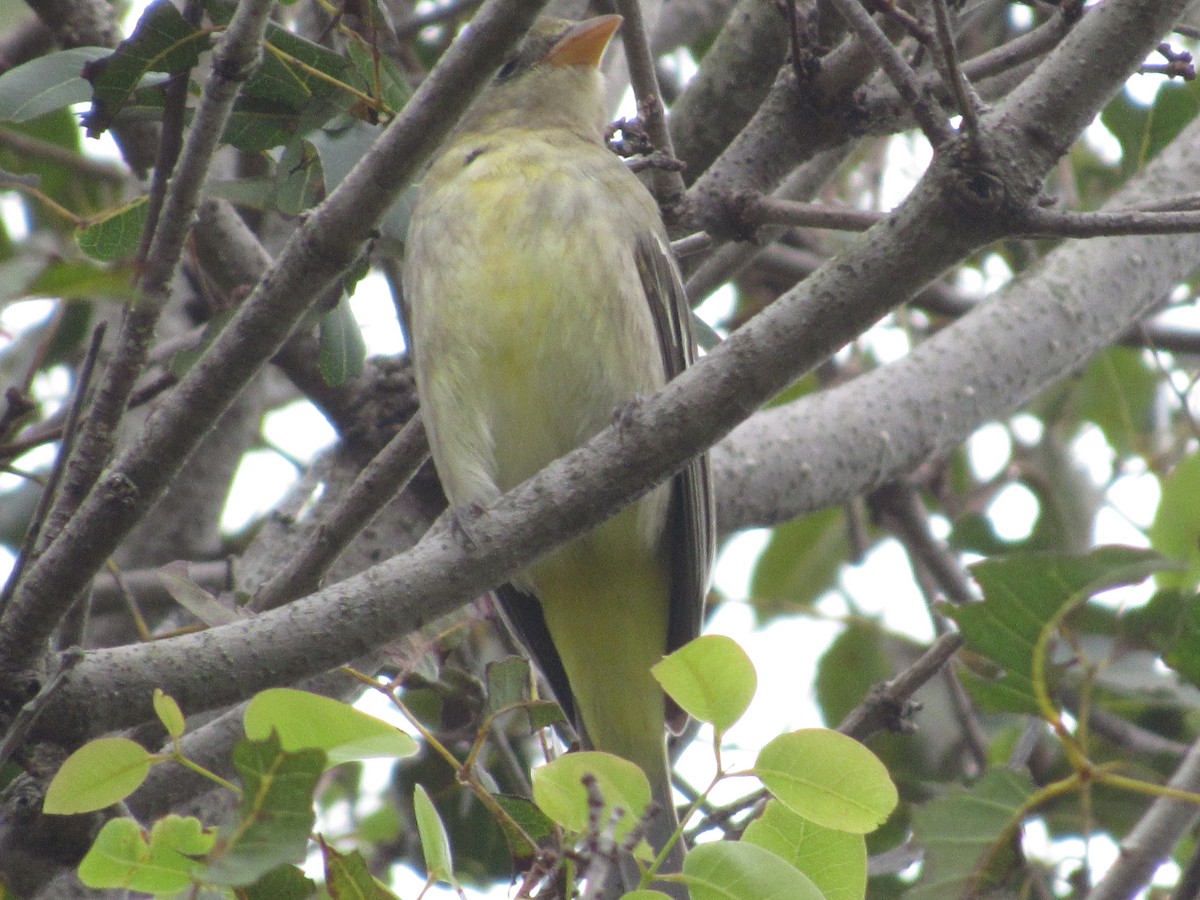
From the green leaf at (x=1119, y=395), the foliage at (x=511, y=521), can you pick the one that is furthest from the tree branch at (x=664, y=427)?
the green leaf at (x=1119, y=395)

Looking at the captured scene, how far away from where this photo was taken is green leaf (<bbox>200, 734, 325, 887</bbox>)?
72.1 inches

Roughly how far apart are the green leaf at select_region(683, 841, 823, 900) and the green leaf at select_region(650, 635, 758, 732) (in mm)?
193

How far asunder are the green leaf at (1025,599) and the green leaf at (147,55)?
1794 millimetres

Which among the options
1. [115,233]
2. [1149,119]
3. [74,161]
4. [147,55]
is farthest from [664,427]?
[1149,119]

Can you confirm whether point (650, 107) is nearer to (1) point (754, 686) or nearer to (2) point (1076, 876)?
(1) point (754, 686)

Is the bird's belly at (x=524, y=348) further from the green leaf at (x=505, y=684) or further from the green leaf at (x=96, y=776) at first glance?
the green leaf at (x=96, y=776)

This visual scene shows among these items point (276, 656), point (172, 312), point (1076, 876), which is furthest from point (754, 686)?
point (172, 312)

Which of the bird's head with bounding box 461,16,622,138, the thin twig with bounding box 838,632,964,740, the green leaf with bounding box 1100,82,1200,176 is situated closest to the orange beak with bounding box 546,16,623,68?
the bird's head with bounding box 461,16,622,138

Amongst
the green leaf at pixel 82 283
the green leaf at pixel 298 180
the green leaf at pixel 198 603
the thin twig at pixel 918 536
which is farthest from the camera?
the thin twig at pixel 918 536

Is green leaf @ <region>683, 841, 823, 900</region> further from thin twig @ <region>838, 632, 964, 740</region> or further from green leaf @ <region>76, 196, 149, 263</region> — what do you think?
green leaf @ <region>76, 196, 149, 263</region>

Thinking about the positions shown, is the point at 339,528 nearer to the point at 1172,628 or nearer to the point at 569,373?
the point at 569,373

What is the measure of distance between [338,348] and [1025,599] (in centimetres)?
167

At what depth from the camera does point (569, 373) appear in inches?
145

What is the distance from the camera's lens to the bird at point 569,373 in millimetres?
3672
